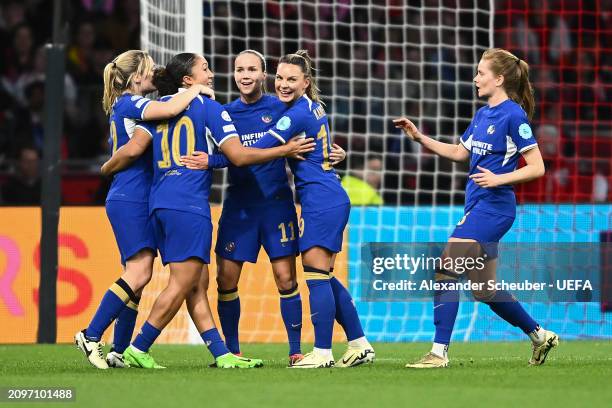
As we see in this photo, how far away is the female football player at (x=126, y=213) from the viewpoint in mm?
7402

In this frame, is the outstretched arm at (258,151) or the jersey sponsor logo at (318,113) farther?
the jersey sponsor logo at (318,113)

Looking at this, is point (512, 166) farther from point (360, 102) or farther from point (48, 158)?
point (360, 102)

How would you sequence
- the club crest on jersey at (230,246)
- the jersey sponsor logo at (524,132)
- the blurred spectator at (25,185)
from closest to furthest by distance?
the jersey sponsor logo at (524,132) < the club crest on jersey at (230,246) < the blurred spectator at (25,185)

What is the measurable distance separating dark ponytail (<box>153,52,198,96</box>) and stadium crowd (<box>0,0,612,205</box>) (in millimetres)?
5467

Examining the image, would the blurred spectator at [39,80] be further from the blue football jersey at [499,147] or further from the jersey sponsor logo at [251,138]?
the blue football jersey at [499,147]

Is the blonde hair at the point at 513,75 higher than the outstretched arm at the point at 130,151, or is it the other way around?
the blonde hair at the point at 513,75

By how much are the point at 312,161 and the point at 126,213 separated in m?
1.15

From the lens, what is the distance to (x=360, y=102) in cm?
1514

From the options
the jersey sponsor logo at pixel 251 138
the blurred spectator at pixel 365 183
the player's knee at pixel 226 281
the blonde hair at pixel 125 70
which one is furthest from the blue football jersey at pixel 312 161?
the blurred spectator at pixel 365 183

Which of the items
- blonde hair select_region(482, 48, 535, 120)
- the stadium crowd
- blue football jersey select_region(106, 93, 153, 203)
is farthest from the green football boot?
the stadium crowd

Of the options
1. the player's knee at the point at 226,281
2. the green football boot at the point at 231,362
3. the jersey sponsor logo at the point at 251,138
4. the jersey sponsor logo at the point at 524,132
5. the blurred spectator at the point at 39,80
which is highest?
the blurred spectator at the point at 39,80

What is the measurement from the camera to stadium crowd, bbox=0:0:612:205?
1418 centimetres

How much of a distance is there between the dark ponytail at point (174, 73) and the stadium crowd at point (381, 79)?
5.47 m

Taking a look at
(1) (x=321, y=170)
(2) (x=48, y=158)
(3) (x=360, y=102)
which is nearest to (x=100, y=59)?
(3) (x=360, y=102)
